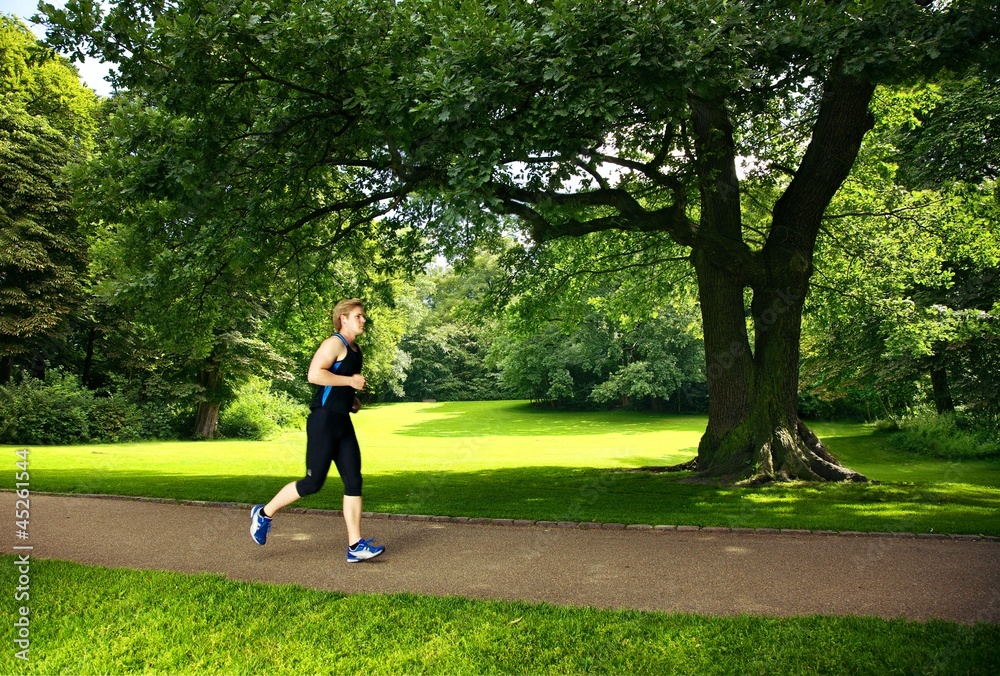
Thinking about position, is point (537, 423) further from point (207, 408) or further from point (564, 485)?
point (564, 485)

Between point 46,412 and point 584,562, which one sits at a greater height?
point 46,412

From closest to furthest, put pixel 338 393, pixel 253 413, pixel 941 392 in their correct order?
pixel 338 393 → pixel 941 392 → pixel 253 413

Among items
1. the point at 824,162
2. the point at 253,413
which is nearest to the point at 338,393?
the point at 824,162

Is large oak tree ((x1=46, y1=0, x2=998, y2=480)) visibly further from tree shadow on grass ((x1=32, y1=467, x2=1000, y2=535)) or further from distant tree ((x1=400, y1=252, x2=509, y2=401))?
distant tree ((x1=400, y1=252, x2=509, y2=401))

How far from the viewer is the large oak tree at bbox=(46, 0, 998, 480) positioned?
6660mm

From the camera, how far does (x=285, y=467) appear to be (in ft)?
50.1

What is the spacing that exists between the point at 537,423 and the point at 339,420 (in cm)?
3280

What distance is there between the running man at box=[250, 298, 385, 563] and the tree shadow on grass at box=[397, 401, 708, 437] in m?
25.8

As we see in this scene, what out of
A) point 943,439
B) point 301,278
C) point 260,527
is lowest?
point 943,439

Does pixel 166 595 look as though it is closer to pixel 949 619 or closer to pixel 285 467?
pixel 949 619

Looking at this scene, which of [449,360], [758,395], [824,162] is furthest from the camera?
[449,360]

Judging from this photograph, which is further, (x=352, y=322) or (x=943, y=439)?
(x=943, y=439)

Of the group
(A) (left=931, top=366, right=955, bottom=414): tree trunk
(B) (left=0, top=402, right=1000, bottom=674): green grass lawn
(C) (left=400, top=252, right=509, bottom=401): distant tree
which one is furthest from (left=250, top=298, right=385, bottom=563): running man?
(C) (left=400, top=252, right=509, bottom=401): distant tree

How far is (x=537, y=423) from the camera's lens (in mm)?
37844
